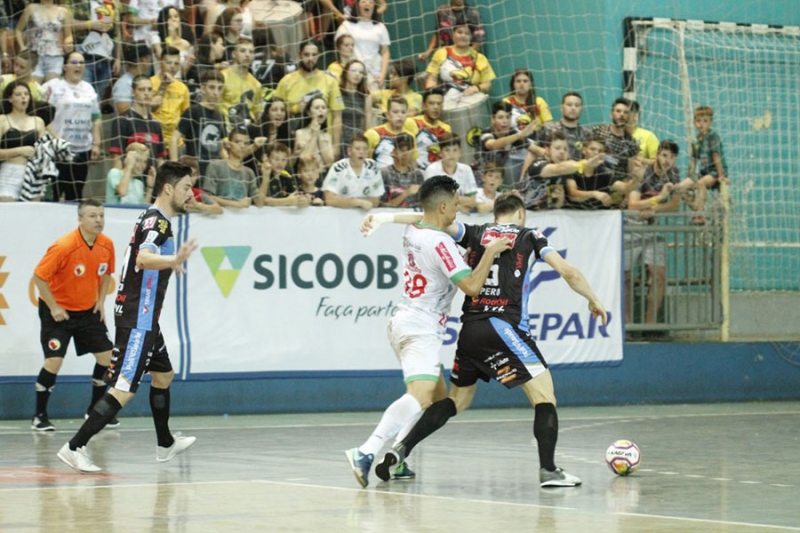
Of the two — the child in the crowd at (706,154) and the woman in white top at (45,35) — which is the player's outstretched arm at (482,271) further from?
the child in the crowd at (706,154)

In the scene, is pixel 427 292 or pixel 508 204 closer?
pixel 427 292

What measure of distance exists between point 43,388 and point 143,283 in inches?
156

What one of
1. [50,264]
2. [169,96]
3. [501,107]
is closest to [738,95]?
[501,107]

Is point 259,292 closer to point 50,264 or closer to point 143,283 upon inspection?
point 50,264

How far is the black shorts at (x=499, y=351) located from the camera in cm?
973

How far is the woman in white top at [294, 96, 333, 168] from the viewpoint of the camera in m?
16.8

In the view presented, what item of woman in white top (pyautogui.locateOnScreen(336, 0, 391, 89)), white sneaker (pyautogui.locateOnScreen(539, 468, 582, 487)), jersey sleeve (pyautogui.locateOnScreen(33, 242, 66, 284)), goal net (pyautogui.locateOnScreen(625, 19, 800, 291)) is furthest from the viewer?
goal net (pyautogui.locateOnScreen(625, 19, 800, 291))

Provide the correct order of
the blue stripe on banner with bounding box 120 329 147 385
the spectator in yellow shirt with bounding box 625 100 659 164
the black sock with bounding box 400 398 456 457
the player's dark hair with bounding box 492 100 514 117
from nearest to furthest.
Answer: the black sock with bounding box 400 398 456 457 < the blue stripe on banner with bounding box 120 329 147 385 < the player's dark hair with bounding box 492 100 514 117 < the spectator in yellow shirt with bounding box 625 100 659 164

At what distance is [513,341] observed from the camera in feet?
32.0

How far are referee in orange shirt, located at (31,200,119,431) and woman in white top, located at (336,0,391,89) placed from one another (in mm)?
5963

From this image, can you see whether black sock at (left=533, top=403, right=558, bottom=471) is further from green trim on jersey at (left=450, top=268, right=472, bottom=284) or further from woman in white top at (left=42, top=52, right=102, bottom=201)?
woman in white top at (left=42, top=52, right=102, bottom=201)

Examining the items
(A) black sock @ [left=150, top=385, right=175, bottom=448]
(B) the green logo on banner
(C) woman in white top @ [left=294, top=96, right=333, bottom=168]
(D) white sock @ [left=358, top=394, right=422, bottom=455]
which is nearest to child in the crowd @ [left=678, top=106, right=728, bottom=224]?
(C) woman in white top @ [left=294, top=96, right=333, bottom=168]

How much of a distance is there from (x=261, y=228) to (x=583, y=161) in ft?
14.9

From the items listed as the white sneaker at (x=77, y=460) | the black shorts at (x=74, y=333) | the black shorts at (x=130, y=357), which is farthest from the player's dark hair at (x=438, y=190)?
the black shorts at (x=74, y=333)
